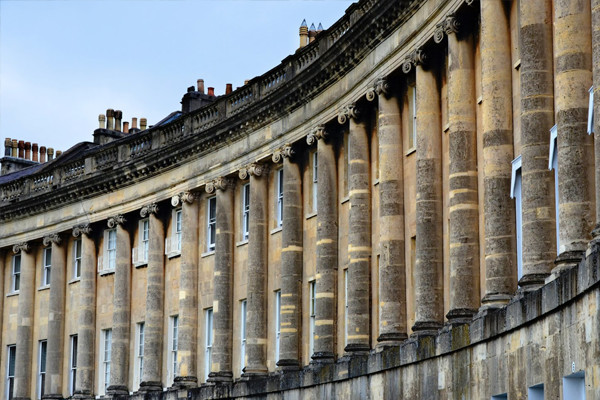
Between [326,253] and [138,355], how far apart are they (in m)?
14.6

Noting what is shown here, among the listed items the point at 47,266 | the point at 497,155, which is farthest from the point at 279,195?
the point at 497,155

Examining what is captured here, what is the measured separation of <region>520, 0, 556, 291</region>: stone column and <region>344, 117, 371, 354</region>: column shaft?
39.3 ft

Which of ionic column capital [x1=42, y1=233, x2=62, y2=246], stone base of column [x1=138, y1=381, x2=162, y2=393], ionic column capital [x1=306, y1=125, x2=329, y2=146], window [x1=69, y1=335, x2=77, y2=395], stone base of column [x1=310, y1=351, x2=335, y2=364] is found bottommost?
stone base of column [x1=138, y1=381, x2=162, y2=393]

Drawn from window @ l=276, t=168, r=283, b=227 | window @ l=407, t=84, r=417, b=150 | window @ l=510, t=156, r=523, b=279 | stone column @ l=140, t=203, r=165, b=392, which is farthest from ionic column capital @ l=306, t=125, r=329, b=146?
window @ l=510, t=156, r=523, b=279

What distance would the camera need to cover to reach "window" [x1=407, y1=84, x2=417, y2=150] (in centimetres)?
3731

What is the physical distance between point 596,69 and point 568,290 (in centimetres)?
380

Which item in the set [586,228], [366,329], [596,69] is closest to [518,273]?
[586,228]

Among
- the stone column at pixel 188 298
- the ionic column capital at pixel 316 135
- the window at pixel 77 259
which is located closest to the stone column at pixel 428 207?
the ionic column capital at pixel 316 135

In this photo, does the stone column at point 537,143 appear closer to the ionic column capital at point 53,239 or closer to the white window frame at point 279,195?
the white window frame at point 279,195

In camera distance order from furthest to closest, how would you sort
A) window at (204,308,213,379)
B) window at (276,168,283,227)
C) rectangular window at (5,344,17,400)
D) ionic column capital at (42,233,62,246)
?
rectangular window at (5,344,17,400), ionic column capital at (42,233,62,246), window at (204,308,213,379), window at (276,168,283,227)

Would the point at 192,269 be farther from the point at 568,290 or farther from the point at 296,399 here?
the point at 568,290

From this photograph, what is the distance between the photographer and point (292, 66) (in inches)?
1813

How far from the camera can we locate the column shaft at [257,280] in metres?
46.4

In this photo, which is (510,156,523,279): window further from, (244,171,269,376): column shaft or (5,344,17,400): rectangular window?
(5,344,17,400): rectangular window
